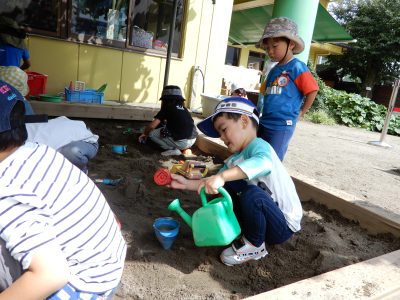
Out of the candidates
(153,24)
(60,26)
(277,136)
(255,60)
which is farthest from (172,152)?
(255,60)

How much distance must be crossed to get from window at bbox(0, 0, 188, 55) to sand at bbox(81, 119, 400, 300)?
3253 mm

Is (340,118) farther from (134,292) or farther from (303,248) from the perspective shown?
(134,292)

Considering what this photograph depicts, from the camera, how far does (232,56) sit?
46.7ft

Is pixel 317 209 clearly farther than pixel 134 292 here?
Yes

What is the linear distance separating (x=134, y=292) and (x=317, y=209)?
1625 mm

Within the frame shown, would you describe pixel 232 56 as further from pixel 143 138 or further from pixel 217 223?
pixel 217 223

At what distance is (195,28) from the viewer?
251 inches

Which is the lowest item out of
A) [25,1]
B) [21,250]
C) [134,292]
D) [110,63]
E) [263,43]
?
[134,292]

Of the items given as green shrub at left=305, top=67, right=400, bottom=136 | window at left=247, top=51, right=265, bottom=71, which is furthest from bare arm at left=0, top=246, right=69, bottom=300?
window at left=247, top=51, right=265, bottom=71

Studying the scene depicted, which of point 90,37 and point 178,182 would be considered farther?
point 90,37

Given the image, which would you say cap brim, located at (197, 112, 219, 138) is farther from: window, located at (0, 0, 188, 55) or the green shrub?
the green shrub

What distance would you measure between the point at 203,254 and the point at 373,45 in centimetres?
1916

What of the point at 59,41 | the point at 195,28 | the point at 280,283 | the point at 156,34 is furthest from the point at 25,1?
the point at 280,283

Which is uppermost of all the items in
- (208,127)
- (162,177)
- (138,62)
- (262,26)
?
(262,26)
